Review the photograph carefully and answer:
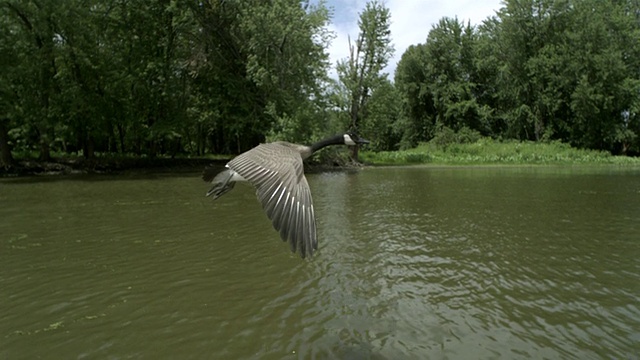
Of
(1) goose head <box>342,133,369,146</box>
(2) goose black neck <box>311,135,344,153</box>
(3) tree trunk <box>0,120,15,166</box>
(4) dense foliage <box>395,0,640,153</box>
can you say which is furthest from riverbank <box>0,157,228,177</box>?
(4) dense foliage <box>395,0,640,153</box>

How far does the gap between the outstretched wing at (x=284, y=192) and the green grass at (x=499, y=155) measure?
3107cm

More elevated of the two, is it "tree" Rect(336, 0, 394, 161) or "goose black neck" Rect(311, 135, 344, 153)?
"tree" Rect(336, 0, 394, 161)

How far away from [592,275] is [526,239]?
230 centimetres

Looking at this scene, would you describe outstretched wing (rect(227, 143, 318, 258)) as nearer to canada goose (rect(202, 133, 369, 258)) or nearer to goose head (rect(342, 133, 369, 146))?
canada goose (rect(202, 133, 369, 258))

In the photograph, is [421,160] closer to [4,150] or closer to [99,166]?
[99,166]

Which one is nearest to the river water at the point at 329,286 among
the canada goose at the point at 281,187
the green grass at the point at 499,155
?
the canada goose at the point at 281,187

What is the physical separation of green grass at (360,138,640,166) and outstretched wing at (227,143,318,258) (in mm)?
31069

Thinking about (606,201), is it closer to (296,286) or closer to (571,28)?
(296,286)

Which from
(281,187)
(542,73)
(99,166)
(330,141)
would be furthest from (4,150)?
(542,73)

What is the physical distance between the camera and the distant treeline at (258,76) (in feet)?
85.1

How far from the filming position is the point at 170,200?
561 inches

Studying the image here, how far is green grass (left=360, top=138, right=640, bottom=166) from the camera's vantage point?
33.2 m

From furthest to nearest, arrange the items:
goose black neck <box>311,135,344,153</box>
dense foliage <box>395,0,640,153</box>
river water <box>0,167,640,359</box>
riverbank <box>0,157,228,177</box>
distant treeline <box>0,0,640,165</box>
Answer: dense foliage <box>395,0,640,153</box> → distant treeline <box>0,0,640,165</box> → riverbank <box>0,157,228,177</box> → goose black neck <box>311,135,344,153</box> → river water <box>0,167,640,359</box>

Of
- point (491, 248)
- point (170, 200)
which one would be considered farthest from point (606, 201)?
point (170, 200)
